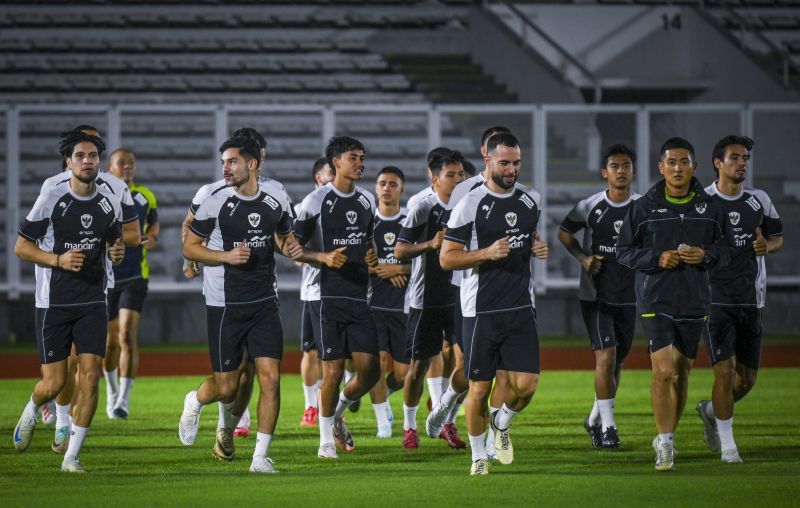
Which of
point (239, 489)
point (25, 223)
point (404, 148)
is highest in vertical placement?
point (404, 148)

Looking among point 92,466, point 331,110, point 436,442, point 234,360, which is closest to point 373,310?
point 436,442

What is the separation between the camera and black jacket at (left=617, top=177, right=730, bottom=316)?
30.4 feet

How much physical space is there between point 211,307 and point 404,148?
1204cm

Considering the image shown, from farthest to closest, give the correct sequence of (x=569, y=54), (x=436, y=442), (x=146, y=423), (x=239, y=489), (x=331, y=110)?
(x=569, y=54) < (x=331, y=110) < (x=146, y=423) < (x=436, y=442) < (x=239, y=489)

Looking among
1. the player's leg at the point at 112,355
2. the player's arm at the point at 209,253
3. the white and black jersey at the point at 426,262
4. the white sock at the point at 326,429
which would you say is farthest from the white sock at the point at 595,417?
the player's leg at the point at 112,355

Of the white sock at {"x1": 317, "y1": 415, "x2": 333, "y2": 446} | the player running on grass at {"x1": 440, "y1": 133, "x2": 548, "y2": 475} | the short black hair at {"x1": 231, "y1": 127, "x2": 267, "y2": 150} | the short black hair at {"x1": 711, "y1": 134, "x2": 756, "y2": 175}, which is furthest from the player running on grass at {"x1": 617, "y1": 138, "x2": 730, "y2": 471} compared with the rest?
the short black hair at {"x1": 231, "y1": 127, "x2": 267, "y2": 150}

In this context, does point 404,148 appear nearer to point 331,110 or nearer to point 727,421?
point 331,110

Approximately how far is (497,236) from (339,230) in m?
1.58

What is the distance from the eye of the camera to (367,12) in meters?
28.4

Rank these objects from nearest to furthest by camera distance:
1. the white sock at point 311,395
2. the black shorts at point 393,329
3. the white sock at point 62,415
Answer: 1. the white sock at point 62,415
2. the black shorts at point 393,329
3. the white sock at point 311,395

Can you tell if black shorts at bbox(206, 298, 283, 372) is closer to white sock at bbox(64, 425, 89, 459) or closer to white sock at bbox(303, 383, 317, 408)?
white sock at bbox(64, 425, 89, 459)

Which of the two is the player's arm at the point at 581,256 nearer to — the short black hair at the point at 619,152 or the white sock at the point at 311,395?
the short black hair at the point at 619,152

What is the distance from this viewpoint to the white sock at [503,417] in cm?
945

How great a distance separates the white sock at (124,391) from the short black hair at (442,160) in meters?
3.81
